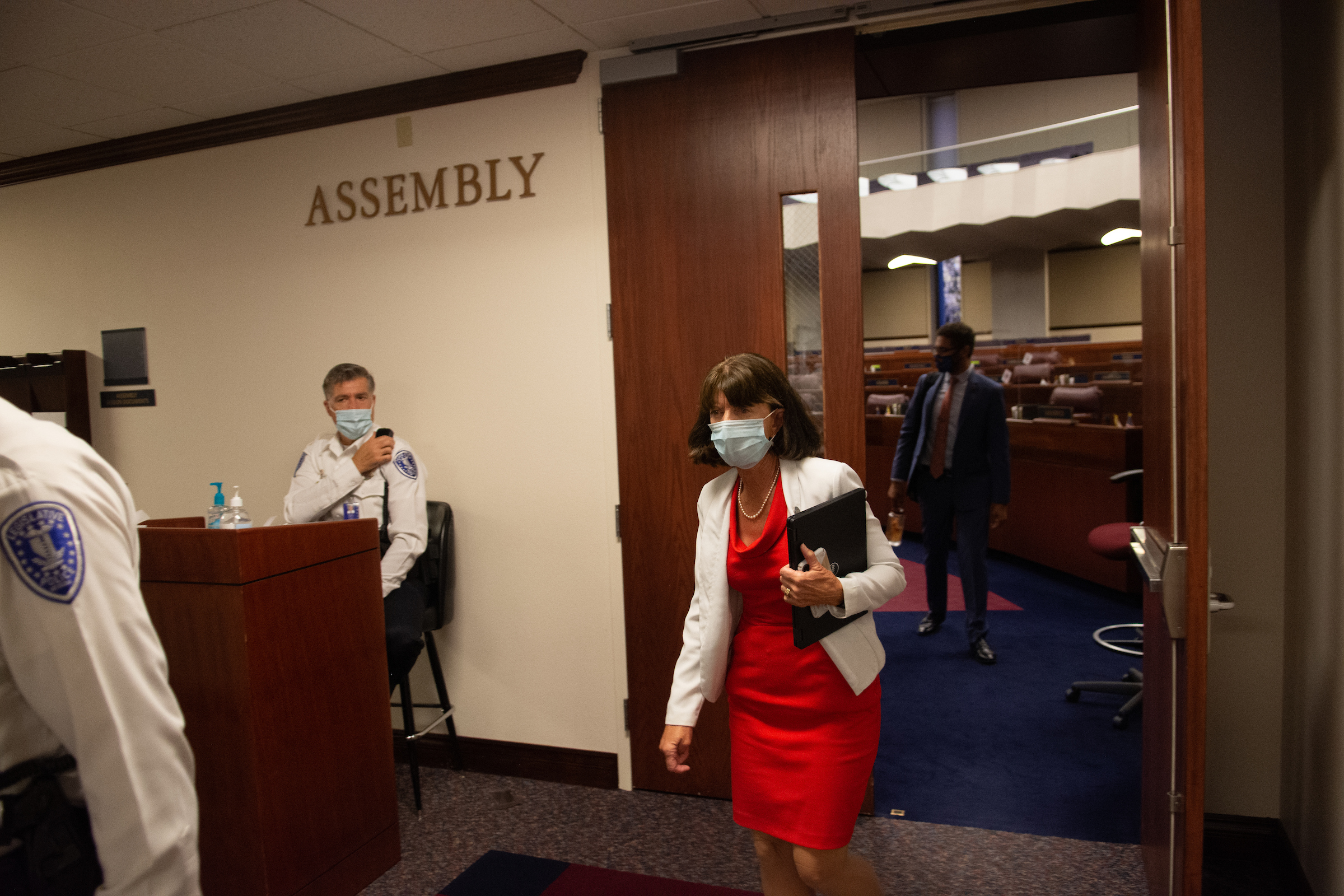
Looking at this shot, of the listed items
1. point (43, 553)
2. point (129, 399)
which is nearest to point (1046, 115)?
point (129, 399)

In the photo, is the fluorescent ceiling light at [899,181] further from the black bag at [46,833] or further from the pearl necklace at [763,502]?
the black bag at [46,833]

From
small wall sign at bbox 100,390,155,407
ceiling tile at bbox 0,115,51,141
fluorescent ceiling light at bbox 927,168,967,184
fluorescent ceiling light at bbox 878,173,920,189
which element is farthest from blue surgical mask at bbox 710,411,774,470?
fluorescent ceiling light at bbox 878,173,920,189

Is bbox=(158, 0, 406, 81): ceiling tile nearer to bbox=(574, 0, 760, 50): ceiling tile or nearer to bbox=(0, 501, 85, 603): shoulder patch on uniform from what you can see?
→ bbox=(574, 0, 760, 50): ceiling tile

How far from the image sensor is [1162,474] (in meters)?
2.11

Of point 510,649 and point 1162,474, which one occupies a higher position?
point 1162,474

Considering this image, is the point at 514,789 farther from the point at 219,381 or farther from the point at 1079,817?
the point at 219,381

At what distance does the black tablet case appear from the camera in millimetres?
1748

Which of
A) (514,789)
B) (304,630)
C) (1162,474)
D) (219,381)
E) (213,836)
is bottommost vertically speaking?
(514,789)

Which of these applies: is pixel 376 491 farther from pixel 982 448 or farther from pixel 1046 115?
pixel 1046 115

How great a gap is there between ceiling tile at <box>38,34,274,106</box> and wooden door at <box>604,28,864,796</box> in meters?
1.48

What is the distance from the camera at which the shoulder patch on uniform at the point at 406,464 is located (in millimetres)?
3104

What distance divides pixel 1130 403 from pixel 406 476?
5247mm

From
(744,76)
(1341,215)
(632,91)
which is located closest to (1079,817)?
(1341,215)

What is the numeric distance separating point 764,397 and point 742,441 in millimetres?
123
